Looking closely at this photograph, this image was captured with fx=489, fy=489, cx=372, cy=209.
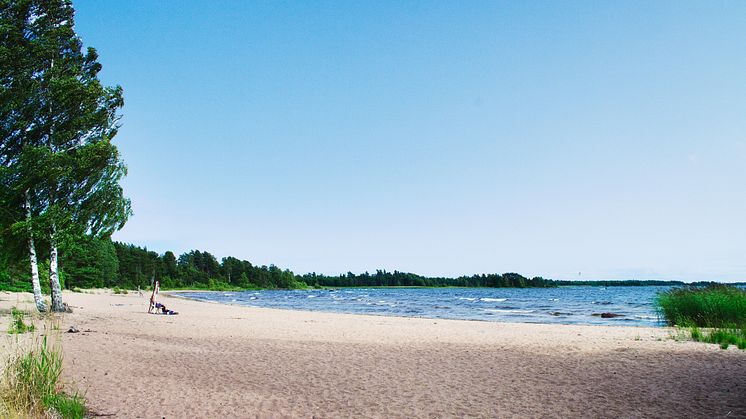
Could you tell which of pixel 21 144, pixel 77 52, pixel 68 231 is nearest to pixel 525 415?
pixel 68 231

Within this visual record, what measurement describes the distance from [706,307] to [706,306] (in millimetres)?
44

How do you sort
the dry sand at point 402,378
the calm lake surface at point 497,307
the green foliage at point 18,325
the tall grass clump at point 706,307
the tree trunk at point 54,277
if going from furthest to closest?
the calm lake surface at point 497,307 < the tree trunk at point 54,277 < the tall grass clump at point 706,307 < the green foliage at point 18,325 < the dry sand at point 402,378

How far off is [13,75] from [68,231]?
7.23 meters

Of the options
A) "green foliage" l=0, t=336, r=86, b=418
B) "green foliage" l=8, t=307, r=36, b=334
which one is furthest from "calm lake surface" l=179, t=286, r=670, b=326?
"green foliage" l=0, t=336, r=86, b=418

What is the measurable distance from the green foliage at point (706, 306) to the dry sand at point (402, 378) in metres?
6.35

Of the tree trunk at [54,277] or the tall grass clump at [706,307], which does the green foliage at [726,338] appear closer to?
the tall grass clump at [706,307]

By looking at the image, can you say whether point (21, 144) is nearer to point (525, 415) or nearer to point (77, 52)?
point (77, 52)

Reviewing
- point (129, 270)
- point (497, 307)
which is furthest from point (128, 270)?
point (497, 307)

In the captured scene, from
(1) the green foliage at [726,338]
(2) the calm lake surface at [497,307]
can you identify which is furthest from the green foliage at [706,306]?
(1) the green foliage at [726,338]

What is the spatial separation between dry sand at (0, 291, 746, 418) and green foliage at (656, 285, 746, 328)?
6.35 metres

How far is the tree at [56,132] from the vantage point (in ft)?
69.2

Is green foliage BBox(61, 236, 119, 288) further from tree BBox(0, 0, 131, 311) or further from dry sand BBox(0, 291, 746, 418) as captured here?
dry sand BBox(0, 291, 746, 418)

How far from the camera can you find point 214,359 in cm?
1198

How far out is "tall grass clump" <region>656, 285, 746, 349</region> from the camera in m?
19.6
